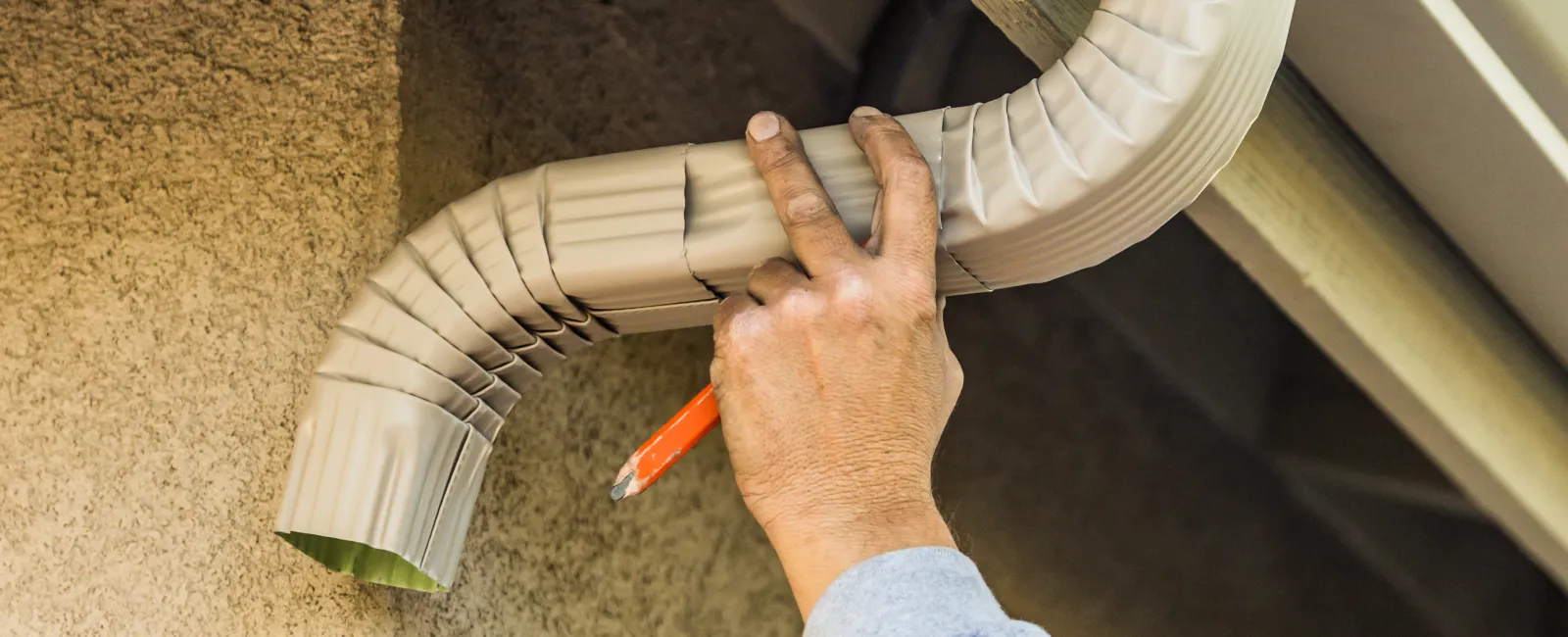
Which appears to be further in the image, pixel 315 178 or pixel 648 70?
pixel 648 70

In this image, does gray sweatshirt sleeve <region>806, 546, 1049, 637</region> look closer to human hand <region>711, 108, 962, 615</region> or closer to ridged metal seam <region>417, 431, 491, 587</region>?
human hand <region>711, 108, 962, 615</region>

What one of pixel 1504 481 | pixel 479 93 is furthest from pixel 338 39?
pixel 1504 481

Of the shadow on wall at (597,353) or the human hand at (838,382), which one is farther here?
the shadow on wall at (597,353)

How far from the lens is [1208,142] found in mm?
573

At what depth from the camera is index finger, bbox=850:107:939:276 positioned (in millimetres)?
596

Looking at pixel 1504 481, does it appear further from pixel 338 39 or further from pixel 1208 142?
pixel 338 39

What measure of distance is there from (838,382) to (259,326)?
0.55 meters

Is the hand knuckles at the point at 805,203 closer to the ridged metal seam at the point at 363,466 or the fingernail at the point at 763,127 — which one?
the fingernail at the point at 763,127

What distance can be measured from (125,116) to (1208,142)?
34.3 inches

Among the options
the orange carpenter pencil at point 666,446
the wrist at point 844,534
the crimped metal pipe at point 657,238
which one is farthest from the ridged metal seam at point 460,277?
the wrist at point 844,534

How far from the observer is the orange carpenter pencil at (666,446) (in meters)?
0.62

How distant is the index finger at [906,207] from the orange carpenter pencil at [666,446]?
146 mm

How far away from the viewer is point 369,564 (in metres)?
0.76

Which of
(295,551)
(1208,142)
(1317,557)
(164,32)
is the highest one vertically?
(1208,142)
